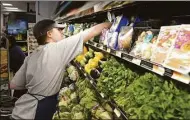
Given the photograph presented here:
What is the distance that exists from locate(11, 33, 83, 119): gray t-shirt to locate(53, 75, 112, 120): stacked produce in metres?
0.42

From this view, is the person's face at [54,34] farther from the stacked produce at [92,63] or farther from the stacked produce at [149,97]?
the stacked produce at [149,97]

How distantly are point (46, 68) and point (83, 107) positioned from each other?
2.67 feet

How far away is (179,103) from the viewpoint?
1573 mm

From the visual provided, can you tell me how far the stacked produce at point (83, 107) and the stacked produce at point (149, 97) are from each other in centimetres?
29

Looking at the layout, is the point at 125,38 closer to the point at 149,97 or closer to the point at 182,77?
the point at 149,97

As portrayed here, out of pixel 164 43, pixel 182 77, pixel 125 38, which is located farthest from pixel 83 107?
pixel 182 77

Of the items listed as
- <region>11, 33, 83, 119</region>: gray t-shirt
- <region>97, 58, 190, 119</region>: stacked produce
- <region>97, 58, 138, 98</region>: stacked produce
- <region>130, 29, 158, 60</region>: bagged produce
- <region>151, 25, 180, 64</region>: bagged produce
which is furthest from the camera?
<region>11, 33, 83, 119</region>: gray t-shirt

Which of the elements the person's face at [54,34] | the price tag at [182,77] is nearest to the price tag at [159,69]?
the price tag at [182,77]

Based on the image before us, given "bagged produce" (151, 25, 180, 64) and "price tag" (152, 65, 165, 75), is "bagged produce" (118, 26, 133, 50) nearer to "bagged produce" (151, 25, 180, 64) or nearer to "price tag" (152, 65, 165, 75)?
"bagged produce" (151, 25, 180, 64)

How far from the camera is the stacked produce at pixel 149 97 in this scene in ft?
5.11

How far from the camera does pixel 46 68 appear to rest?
2.63 metres

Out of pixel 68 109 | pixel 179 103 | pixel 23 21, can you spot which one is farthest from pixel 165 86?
pixel 23 21

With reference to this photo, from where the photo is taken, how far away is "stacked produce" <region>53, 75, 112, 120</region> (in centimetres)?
269

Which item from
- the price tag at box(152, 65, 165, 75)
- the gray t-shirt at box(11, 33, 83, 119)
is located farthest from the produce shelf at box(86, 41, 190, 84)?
the gray t-shirt at box(11, 33, 83, 119)
